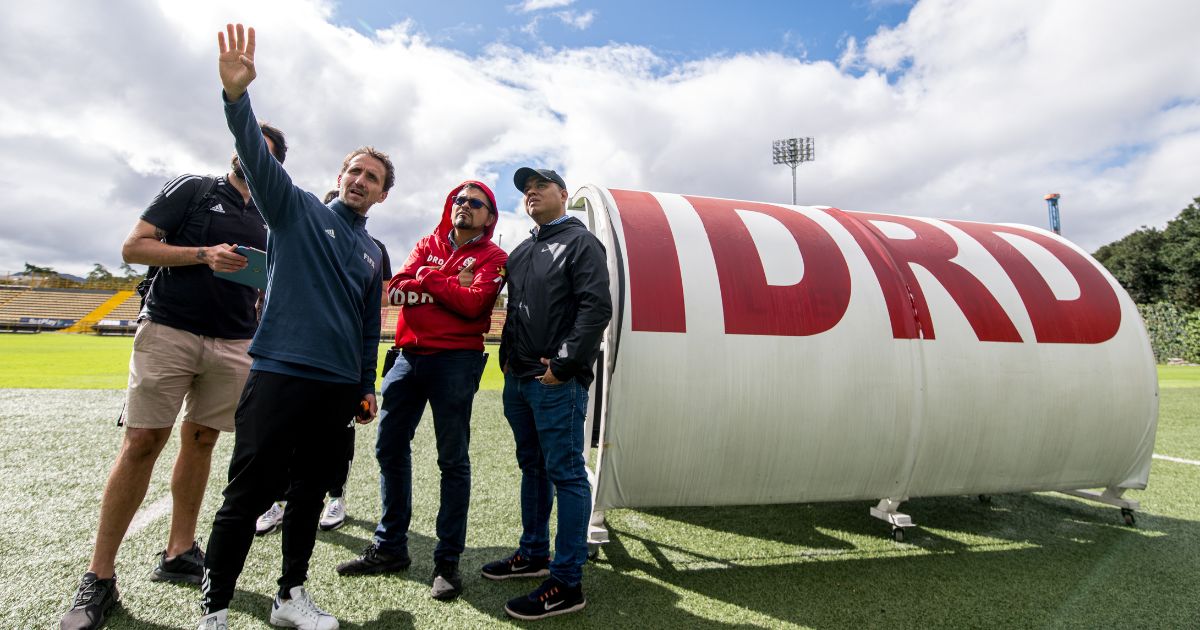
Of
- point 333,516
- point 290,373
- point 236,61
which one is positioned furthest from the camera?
point 333,516

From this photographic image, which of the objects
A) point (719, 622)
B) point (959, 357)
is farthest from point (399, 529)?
point (959, 357)

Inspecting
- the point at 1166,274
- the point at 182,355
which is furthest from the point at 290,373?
the point at 1166,274

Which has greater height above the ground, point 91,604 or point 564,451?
point 564,451

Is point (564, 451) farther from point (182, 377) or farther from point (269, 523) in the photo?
point (269, 523)

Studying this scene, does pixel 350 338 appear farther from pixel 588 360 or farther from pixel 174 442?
pixel 174 442

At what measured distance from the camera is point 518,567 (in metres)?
2.68

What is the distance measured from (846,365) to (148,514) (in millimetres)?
4186

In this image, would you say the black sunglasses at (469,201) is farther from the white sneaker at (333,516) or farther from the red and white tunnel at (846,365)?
the white sneaker at (333,516)

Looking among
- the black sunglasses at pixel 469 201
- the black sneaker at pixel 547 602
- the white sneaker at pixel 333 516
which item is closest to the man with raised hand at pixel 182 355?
the white sneaker at pixel 333 516

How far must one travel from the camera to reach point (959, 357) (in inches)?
126

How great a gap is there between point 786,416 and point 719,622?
1.08m

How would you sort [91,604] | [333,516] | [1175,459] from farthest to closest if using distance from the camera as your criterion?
[1175,459]
[333,516]
[91,604]

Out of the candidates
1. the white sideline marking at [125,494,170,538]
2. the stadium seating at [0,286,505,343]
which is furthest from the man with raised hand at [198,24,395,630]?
the stadium seating at [0,286,505,343]

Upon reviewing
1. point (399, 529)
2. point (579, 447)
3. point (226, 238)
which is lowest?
point (399, 529)
